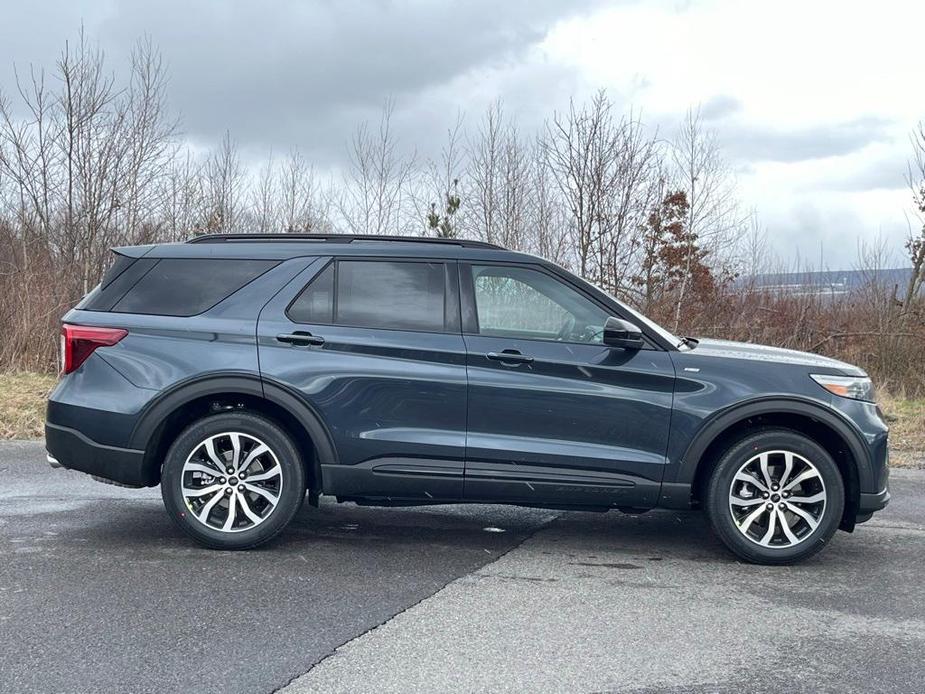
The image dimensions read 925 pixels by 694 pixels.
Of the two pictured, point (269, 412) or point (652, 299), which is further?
point (652, 299)

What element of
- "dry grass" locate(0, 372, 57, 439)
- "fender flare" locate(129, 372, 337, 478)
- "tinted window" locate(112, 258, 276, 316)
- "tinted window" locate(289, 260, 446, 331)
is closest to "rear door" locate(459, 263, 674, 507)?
"tinted window" locate(289, 260, 446, 331)

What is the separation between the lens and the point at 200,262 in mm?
5496

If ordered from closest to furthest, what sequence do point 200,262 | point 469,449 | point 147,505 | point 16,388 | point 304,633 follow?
1. point 304,633
2. point 469,449
3. point 200,262
4. point 147,505
5. point 16,388

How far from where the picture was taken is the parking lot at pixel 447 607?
3.59m

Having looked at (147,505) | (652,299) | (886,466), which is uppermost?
(652,299)

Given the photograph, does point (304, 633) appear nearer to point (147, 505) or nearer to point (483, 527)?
point (483, 527)

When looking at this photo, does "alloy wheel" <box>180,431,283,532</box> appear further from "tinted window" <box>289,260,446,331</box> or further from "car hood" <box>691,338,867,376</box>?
"car hood" <box>691,338,867,376</box>

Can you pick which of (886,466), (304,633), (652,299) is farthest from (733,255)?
(304,633)

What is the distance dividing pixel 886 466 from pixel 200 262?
4252mm

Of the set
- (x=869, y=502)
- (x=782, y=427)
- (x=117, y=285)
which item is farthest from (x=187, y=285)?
(x=869, y=502)

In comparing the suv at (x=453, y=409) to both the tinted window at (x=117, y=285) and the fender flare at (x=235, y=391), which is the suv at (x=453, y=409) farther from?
the tinted window at (x=117, y=285)

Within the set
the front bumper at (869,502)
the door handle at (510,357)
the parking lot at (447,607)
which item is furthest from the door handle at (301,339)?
the front bumper at (869,502)

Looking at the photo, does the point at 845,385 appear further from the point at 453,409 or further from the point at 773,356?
the point at 453,409

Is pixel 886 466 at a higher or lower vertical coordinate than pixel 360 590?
higher
